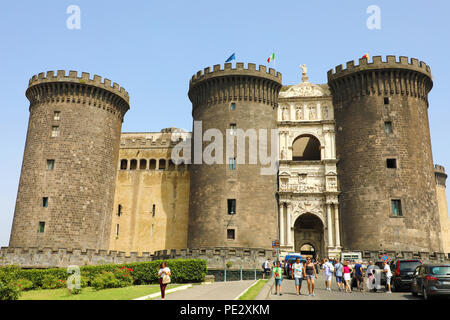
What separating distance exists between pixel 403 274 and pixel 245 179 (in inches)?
819

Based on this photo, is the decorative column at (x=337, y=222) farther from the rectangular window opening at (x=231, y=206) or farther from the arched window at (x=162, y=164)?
the arched window at (x=162, y=164)

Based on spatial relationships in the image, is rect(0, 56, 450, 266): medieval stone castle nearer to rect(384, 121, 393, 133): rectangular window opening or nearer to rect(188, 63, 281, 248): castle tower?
rect(188, 63, 281, 248): castle tower

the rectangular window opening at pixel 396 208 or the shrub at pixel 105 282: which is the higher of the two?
the rectangular window opening at pixel 396 208

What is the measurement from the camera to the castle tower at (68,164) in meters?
38.9

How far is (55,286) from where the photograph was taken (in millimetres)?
27828

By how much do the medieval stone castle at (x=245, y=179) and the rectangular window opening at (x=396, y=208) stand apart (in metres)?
0.10

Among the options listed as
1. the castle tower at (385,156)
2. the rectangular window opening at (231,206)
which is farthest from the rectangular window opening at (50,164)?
the castle tower at (385,156)

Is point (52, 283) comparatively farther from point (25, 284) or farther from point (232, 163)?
point (232, 163)

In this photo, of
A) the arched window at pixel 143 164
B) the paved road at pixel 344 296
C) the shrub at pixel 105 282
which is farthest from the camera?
the arched window at pixel 143 164

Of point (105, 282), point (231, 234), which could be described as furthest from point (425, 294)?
point (231, 234)

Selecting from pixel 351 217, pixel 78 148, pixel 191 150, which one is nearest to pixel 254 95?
pixel 191 150

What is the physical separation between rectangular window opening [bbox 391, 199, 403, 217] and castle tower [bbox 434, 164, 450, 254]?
19.8 metres

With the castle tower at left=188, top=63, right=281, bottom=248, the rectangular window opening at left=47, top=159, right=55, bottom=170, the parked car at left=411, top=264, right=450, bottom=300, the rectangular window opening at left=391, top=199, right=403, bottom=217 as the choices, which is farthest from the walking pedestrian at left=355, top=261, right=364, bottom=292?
the rectangular window opening at left=47, top=159, right=55, bottom=170

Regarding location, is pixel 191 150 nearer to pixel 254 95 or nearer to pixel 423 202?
pixel 254 95
